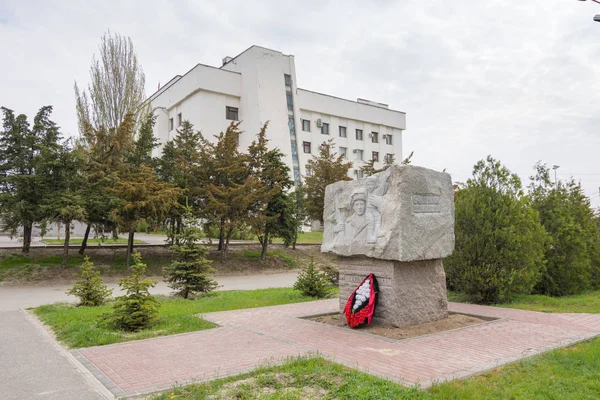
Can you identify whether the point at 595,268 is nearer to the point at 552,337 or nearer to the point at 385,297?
the point at 552,337

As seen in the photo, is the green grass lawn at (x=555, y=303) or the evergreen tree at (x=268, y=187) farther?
the evergreen tree at (x=268, y=187)

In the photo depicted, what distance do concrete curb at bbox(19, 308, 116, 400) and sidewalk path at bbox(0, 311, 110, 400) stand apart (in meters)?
0.02

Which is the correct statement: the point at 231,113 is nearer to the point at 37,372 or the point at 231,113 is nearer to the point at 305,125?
the point at 305,125

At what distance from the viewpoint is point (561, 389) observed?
451 cm

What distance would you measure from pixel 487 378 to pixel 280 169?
19.7m

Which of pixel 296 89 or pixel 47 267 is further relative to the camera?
pixel 296 89

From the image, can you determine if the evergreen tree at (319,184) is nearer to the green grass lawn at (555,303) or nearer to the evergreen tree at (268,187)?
the evergreen tree at (268,187)

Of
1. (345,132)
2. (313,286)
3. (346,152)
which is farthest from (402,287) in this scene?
(345,132)

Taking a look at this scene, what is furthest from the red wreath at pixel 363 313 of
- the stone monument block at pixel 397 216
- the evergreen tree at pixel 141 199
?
the evergreen tree at pixel 141 199

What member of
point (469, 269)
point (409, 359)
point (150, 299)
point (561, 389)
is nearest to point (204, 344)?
point (150, 299)

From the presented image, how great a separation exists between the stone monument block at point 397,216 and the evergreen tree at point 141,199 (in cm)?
1217

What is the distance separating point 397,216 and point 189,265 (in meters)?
6.37

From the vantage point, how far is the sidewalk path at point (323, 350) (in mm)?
5133

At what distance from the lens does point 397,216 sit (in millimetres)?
7582
